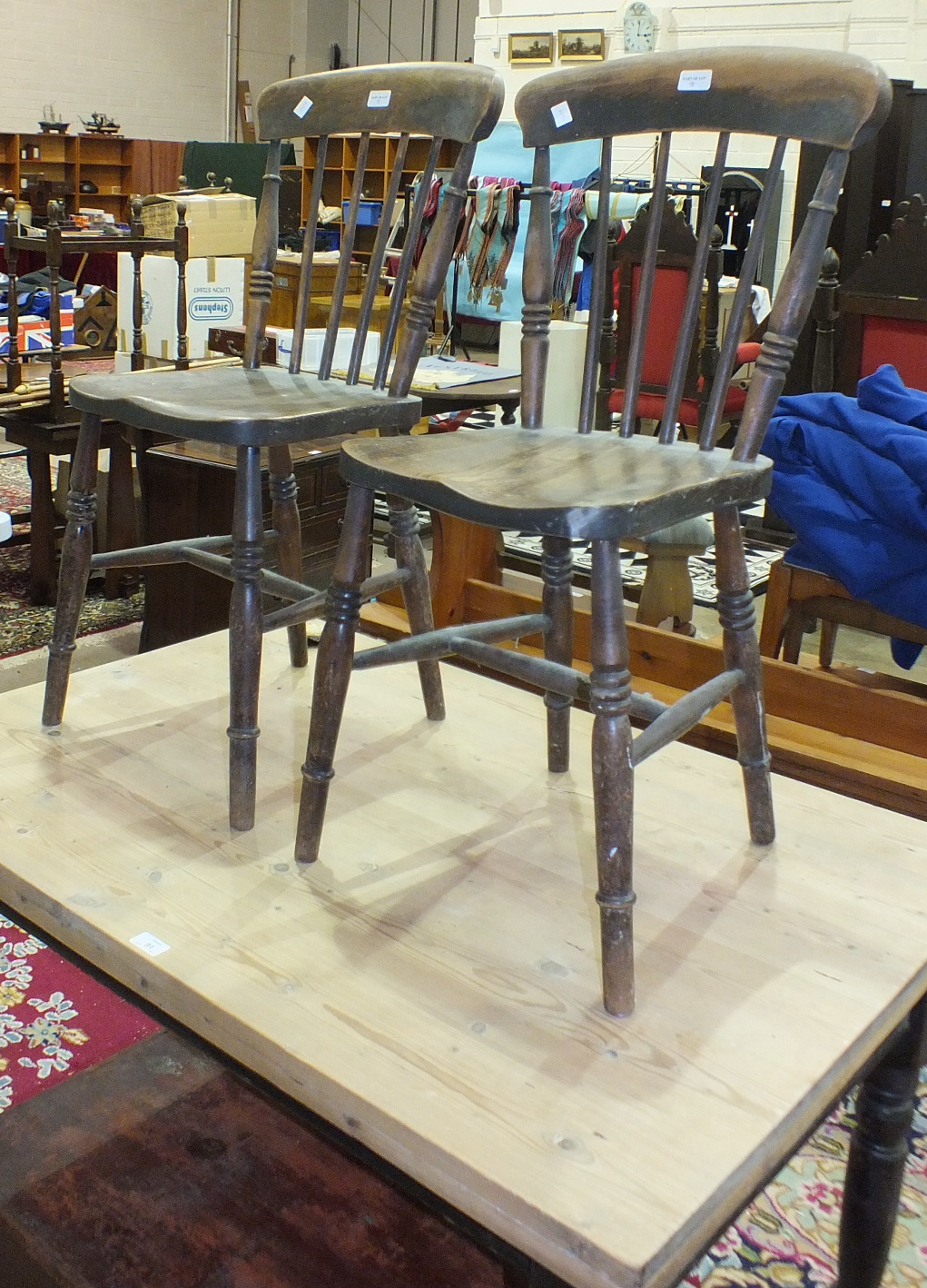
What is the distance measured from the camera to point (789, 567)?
2.24 meters

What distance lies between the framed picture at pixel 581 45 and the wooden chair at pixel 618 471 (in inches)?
254

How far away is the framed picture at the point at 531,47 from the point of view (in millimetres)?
7363

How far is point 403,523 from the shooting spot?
1481 mm

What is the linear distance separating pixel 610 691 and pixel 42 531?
2.63 metres

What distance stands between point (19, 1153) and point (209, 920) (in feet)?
1.38

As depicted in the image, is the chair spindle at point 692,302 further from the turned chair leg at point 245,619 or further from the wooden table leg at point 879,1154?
the wooden table leg at point 879,1154

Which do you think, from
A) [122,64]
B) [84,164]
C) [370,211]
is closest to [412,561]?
[370,211]

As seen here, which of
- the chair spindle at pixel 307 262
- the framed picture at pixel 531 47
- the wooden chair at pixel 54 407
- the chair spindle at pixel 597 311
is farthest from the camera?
the framed picture at pixel 531 47

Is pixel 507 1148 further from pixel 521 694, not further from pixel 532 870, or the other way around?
pixel 521 694

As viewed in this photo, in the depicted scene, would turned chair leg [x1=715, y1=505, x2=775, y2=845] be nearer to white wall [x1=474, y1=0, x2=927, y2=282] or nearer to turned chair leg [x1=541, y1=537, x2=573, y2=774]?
turned chair leg [x1=541, y1=537, x2=573, y2=774]

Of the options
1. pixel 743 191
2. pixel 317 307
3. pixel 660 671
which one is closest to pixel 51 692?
pixel 660 671

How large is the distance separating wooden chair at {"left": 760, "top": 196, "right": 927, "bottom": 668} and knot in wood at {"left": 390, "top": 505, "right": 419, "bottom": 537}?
1.00 m

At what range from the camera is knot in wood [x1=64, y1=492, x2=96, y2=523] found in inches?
55.9

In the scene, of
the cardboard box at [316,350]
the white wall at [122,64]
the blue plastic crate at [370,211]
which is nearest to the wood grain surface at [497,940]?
the cardboard box at [316,350]
